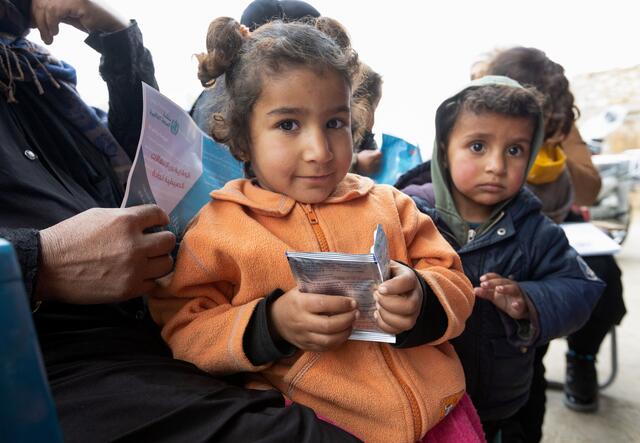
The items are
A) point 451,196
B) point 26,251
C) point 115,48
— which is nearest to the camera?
point 26,251

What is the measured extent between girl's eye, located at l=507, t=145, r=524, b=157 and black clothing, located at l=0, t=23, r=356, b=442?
0.81m

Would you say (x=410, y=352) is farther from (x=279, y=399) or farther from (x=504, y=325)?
(x=504, y=325)

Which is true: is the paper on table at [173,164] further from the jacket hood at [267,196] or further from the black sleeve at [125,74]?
the black sleeve at [125,74]

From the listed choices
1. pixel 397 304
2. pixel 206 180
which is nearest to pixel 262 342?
pixel 397 304

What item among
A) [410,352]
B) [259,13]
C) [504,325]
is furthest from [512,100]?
[259,13]

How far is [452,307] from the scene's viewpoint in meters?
0.83

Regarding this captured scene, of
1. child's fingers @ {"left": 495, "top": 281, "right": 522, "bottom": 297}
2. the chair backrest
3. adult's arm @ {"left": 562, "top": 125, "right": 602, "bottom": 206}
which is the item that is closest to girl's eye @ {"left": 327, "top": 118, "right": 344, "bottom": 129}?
child's fingers @ {"left": 495, "top": 281, "right": 522, "bottom": 297}

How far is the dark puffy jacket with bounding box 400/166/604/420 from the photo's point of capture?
1.10 m

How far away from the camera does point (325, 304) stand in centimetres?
70

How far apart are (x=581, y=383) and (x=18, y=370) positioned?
2.15m

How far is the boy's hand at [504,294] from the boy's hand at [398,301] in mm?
333

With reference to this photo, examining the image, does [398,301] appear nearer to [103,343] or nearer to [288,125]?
[288,125]

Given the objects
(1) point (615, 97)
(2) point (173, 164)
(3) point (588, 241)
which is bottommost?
(1) point (615, 97)

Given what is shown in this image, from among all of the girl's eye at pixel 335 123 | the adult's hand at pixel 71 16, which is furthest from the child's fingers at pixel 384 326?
the adult's hand at pixel 71 16
